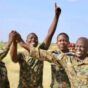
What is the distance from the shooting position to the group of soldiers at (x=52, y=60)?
838 centimetres

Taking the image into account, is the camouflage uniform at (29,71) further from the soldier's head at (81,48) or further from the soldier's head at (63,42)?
the soldier's head at (81,48)

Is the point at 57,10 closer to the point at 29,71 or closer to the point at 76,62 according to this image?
the point at 76,62

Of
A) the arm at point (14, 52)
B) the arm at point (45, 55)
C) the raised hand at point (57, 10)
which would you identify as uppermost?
the raised hand at point (57, 10)

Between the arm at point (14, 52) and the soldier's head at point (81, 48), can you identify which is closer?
the soldier's head at point (81, 48)

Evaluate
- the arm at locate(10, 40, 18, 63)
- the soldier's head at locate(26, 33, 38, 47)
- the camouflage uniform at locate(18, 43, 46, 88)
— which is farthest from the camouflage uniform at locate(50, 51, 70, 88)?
the arm at locate(10, 40, 18, 63)

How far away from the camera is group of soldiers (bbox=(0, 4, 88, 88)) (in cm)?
838

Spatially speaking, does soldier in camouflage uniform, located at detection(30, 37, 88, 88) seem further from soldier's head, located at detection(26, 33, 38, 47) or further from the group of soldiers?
soldier's head, located at detection(26, 33, 38, 47)

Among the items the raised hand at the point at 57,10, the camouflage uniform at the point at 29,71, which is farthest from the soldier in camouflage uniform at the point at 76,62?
the camouflage uniform at the point at 29,71

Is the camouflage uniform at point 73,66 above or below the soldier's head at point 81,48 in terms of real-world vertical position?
below

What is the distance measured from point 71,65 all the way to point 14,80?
442 inches

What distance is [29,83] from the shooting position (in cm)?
991

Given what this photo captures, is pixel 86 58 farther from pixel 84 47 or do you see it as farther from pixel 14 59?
pixel 14 59

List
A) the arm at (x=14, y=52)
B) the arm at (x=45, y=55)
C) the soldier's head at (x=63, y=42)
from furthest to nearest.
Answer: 1. the soldier's head at (x=63, y=42)
2. the arm at (x=14, y=52)
3. the arm at (x=45, y=55)

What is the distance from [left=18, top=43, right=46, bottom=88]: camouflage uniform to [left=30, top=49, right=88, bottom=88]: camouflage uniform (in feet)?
4.33
